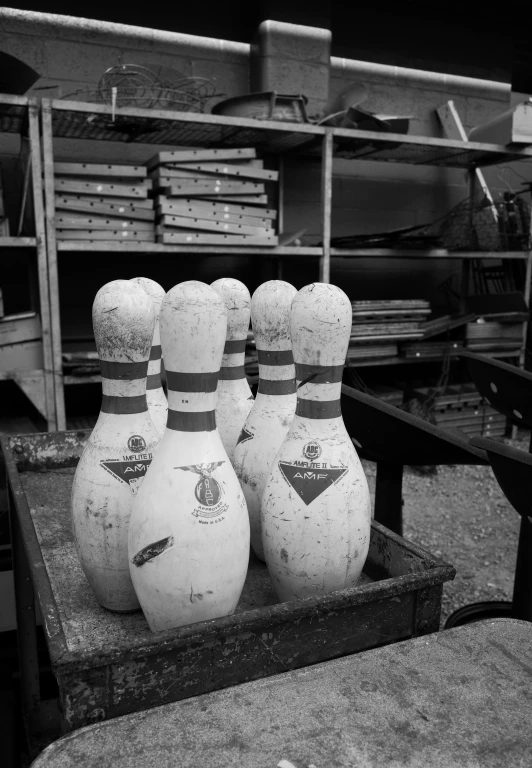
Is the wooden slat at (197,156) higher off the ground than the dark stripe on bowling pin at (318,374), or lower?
higher

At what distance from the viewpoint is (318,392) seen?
975 mm

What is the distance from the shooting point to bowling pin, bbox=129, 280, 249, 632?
0.82 m

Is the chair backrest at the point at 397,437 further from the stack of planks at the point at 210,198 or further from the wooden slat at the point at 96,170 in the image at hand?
the wooden slat at the point at 96,170

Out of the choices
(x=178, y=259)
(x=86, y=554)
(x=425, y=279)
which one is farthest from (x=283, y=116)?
(x=86, y=554)

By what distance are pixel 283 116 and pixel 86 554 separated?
339cm

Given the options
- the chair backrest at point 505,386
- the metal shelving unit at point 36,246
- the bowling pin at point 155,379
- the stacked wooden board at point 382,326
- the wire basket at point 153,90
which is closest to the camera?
the bowling pin at point 155,379

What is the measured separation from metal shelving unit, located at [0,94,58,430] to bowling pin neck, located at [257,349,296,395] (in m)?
2.41

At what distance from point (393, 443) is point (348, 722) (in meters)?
0.90

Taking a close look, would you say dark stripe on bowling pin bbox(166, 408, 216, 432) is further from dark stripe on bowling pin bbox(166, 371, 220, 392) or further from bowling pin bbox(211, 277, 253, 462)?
bowling pin bbox(211, 277, 253, 462)

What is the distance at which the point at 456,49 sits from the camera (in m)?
5.14

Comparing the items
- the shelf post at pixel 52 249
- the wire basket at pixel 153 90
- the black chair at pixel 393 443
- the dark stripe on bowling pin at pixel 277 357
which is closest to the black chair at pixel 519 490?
the black chair at pixel 393 443

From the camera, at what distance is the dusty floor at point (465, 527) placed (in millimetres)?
2654

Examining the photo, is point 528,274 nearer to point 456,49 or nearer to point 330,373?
point 456,49

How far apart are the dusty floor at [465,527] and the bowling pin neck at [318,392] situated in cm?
177
